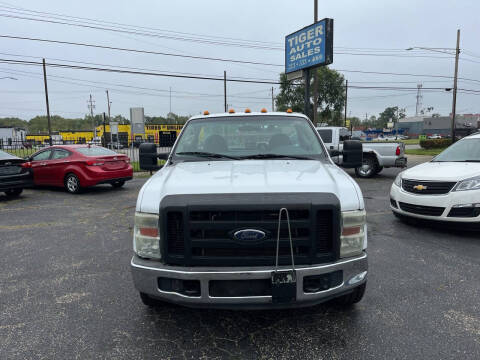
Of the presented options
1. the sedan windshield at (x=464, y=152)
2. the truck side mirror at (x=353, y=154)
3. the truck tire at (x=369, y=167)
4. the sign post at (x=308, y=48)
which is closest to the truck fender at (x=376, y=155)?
the truck tire at (x=369, y=167)

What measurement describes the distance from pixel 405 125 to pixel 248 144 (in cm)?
11508

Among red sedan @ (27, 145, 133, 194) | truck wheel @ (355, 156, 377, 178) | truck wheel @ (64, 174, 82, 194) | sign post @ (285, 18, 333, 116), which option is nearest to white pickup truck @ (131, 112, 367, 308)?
red sedan @ (27, 145, 133, 194)

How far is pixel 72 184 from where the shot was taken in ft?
32.1

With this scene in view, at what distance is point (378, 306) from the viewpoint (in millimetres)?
3154

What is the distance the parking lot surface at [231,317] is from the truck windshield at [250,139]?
1578 millimetres

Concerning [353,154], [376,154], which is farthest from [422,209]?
[376,154]

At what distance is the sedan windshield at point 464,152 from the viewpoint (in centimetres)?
604

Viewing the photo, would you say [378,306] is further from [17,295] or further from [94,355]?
[17,295]

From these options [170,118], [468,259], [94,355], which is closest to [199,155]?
[94,355]

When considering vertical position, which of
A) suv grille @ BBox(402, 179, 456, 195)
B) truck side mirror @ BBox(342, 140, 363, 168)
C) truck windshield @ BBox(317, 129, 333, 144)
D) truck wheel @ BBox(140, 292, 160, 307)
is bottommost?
truck wheel @ BBox(140, 292, 160, 307)

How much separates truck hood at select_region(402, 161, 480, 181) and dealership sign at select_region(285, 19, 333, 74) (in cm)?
1270

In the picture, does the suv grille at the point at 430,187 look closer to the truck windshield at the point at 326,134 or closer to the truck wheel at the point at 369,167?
the truck wheel at the point at 369,167

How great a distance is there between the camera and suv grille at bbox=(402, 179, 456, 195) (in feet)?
17.1

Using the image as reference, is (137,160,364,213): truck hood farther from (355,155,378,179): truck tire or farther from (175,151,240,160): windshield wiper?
(355,155,378,179): truck tire
